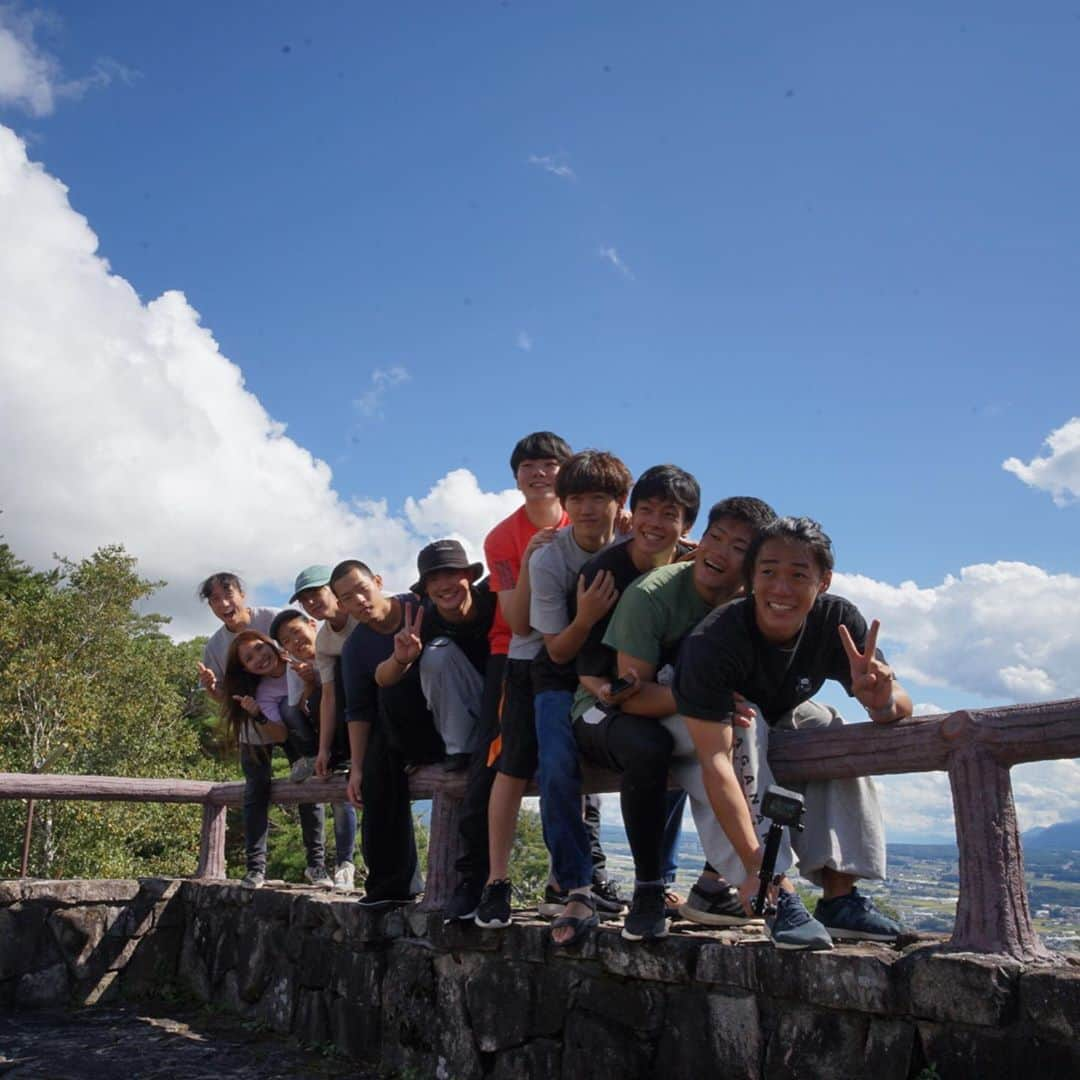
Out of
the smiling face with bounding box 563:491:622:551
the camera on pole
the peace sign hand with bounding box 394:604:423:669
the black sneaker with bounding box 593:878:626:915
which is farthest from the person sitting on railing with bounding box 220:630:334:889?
the camera on pole

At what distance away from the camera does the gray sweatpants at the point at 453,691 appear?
4711 mm

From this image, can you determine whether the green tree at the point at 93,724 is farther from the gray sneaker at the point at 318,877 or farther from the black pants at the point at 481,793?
the black pants at the point at 481,793

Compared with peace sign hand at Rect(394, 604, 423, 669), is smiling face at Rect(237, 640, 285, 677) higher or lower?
higher

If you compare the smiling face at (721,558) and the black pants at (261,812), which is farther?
the black pants at (261,812)

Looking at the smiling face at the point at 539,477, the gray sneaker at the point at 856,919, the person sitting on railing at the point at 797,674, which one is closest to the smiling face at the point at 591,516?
the smiling face at the point at 539,477

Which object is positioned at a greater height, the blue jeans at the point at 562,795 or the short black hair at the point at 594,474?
the short black hair at the point at 594,474

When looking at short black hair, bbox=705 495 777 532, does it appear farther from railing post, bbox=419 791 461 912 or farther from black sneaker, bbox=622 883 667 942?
railing post, bbox=419 791 461 912

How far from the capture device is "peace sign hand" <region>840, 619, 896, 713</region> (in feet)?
10.2

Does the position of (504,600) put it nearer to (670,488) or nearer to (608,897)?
(670,488)

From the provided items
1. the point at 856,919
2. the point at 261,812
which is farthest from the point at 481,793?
the point at 261,812

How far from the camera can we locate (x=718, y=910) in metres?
3.54

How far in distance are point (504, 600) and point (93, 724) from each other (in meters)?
23.1

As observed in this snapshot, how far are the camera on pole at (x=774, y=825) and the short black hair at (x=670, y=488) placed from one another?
3.62ft

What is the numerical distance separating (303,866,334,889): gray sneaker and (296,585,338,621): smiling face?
1679 mm
